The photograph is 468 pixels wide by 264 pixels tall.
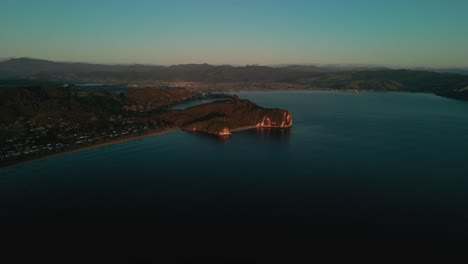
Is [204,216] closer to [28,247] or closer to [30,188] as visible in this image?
[28,247]

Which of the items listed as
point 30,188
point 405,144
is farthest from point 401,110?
point 30,188

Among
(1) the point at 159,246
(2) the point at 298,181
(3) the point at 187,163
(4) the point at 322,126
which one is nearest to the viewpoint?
(1) the point at 159,246

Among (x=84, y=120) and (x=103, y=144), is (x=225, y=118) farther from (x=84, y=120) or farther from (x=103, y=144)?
(x=84, y=120)

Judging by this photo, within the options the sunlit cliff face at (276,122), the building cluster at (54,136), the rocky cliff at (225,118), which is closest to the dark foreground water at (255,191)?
the building cluster at (54,136)

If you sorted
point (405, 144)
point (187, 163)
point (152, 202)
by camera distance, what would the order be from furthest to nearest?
1. point (405, 144)
2. point (187, 163)
3. point (152, 202)

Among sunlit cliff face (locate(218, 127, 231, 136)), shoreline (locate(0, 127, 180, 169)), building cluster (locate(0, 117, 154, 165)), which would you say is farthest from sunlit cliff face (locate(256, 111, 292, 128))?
building cluster (locate(0, 117, 154, 165))

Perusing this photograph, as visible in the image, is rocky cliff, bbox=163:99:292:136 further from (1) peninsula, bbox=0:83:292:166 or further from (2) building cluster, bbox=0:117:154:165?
(2) building cluster, bbox=0:117:154:165
